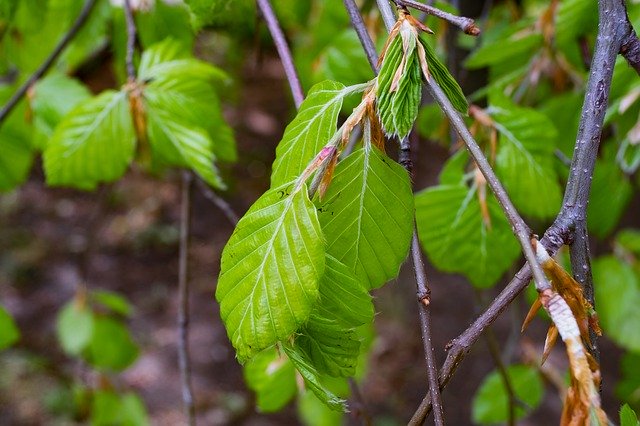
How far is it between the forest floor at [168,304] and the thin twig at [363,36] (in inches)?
100

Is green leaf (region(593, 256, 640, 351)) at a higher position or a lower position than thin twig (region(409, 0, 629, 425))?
lower

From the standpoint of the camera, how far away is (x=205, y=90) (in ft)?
3.07

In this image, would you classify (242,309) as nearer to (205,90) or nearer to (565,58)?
(205,90)

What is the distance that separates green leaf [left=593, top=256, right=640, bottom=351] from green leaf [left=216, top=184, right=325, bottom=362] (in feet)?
3.45

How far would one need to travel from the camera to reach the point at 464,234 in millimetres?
942

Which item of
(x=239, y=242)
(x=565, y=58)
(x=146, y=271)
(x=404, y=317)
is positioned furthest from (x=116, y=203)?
(x=239, y=242)

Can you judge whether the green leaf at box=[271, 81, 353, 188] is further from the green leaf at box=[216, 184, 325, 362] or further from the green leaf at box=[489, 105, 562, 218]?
the green leaf at box=[489, 105, 562, 218]

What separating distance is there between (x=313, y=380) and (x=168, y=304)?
3842mm

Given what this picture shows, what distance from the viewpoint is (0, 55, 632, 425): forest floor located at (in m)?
3.56

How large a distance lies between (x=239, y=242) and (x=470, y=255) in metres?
0.55

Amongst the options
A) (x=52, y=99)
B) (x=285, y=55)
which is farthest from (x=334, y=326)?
(x=52, y=99)

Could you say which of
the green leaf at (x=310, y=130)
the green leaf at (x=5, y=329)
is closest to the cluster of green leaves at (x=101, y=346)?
the green leaf at (x=5, y=329)

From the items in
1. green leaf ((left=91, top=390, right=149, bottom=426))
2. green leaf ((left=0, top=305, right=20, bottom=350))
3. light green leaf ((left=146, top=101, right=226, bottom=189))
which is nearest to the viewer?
light green leaf ((left=146, top=101, right=226, bottom=189))

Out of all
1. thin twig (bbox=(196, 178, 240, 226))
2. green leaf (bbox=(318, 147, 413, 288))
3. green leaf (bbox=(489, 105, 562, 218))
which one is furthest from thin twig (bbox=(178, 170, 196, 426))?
green leaf (bbox=(318, 147, 413, 288))
